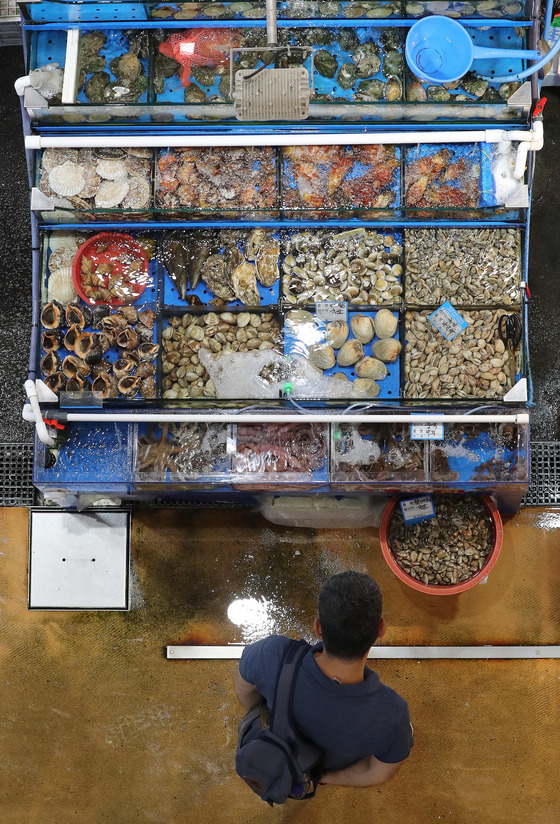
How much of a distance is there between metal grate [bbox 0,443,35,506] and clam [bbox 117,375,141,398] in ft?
3.39

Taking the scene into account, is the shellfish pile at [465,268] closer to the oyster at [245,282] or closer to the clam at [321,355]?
the clam at [321,355]

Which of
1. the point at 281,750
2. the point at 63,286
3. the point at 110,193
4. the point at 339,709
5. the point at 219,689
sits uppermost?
the point at 110,193

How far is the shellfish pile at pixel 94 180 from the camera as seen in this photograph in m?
2.94

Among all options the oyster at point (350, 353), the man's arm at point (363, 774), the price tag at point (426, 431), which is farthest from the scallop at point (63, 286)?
the man's arm at point (363, 774)

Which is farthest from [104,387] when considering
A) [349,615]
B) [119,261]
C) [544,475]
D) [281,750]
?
[544,475]

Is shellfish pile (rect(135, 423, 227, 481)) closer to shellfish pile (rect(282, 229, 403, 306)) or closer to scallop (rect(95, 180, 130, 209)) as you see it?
shellfish pile (rect(282, 229, 403, 306))

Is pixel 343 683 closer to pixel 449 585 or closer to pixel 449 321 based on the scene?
pixel 449 585

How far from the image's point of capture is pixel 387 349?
9.94ft

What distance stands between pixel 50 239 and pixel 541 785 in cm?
361

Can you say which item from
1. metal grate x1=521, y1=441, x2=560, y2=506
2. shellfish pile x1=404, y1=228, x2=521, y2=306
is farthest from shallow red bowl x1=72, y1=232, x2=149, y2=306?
metal grate x1=521, y1=441, x2=560, y2=506

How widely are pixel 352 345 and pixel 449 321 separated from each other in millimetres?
436

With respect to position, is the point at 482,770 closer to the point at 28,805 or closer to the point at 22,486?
the point at 28,805

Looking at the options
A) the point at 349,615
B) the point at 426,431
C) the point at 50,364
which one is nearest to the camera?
the point at 349,615

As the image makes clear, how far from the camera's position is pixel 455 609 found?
3652mm
